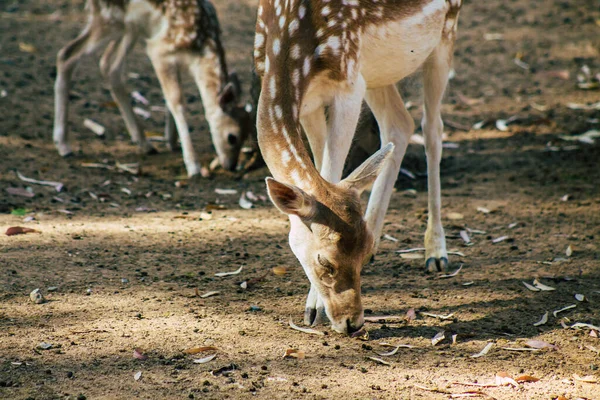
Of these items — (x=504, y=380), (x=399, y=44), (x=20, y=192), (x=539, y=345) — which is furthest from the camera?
(x=20, y=192)

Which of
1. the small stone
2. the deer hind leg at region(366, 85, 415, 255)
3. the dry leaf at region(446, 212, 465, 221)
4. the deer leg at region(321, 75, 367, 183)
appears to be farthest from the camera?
the dry leaf at region(446, 212, 465, 221)

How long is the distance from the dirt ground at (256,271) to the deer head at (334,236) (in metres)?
0.28

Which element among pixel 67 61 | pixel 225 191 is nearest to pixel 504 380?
pixel 225 191

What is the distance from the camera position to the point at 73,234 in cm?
577

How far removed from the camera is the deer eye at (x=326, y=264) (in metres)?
4.16

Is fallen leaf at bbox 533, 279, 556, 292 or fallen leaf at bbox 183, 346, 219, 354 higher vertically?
fallen leaf at bbox 183, 346, 219, 354

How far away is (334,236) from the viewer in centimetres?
410

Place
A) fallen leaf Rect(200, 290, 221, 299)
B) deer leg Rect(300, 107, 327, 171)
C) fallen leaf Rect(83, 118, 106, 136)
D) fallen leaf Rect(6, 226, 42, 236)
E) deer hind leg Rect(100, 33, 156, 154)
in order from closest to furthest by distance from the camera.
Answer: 1. fallen leaf Rect(200, 290, 221, 299)
2. deer leg Rect(300, 107, 327, 171)
3. fallen leaf Rect(6, 226, 42, 236)
4. deer hind leg Rect(100, 33, 156, 154)
5. fallen leaf Rect(83, 118, 106, 136)

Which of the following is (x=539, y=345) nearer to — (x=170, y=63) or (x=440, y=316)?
(x=440, y=316)

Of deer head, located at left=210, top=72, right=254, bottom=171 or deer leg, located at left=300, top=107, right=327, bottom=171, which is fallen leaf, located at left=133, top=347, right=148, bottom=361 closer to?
deer leg, located at left=300, top=107, right=327, bottom=171

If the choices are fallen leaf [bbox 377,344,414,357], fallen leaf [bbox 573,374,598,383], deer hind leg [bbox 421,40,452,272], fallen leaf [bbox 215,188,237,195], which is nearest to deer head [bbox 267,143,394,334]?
fallen leaf [bbox 377,344,414,357]

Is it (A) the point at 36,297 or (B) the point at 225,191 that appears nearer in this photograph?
(A) the point at 36,297

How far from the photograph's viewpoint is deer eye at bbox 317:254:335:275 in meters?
4.16

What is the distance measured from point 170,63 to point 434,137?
3.61 m
